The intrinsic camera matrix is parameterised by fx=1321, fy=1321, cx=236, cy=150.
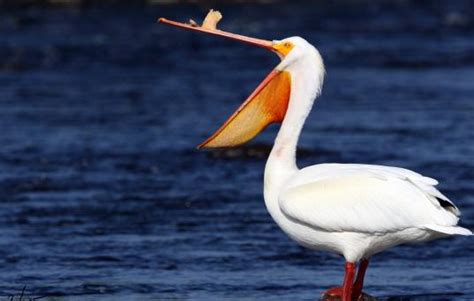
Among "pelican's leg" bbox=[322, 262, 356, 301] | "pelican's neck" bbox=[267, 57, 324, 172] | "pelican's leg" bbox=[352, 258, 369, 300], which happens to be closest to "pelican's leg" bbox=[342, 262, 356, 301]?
"pelican's leg" bbox=[322, 262, 356, 301]

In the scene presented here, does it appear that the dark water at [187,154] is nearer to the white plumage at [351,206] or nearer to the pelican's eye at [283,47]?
the white plumage at [351,206]

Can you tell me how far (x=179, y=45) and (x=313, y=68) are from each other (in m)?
15.5

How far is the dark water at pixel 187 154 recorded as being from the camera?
8.34 metres

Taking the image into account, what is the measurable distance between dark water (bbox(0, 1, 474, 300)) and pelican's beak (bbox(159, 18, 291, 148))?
39.6 inches

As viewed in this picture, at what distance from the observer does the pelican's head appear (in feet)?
23.6

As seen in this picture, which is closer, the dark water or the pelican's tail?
the pelican's tail

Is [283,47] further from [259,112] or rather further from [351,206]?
[351,206]

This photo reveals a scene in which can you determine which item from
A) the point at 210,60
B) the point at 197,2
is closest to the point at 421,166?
the point at 210,60

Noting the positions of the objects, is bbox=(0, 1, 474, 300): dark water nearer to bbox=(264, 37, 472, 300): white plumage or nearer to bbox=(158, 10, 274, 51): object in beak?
bbox=(264, 37, 472, 300): white plumage

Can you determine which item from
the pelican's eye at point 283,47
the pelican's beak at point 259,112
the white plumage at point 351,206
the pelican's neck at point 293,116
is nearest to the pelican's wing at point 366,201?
the white plumage at point 351,206

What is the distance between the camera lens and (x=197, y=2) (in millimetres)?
32188

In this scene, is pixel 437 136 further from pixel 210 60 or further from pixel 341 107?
pixel 210 60

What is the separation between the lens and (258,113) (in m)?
7.30

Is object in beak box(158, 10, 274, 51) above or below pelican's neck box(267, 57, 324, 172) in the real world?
above
